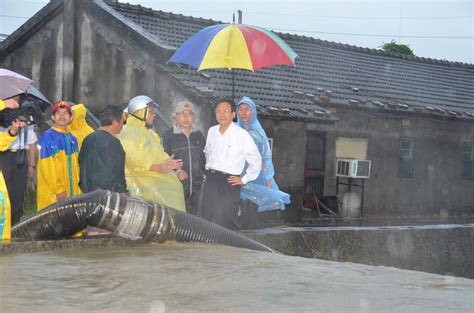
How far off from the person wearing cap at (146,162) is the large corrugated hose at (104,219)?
0.72m

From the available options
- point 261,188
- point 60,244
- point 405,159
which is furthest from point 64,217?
point 405,159

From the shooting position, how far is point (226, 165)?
7398 mm

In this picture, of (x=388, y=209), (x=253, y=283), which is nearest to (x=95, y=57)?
(x=388, y=209)

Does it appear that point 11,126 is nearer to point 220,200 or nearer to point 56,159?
point 56,159

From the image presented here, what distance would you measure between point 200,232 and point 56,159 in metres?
1.69

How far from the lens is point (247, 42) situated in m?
8.25

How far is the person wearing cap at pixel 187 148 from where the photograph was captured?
732 centimetres

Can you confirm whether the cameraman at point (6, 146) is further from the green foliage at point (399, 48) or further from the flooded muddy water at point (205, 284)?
the green foliage at point (399, 48)

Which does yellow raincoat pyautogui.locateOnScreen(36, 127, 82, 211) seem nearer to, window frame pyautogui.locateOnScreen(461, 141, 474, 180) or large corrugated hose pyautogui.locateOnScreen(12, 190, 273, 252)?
large corrugated hose pyautogui.locateOnScreen(12, 190, 273, 252)

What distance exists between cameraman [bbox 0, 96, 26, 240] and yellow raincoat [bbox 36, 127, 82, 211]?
1.09 feet

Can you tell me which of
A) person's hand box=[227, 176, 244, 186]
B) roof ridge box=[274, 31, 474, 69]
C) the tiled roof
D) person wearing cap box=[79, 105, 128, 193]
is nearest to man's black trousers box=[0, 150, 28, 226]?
person wearing cap box=[79, 105, 128, 193]

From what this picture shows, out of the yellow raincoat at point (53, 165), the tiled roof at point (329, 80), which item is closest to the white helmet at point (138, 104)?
the yellow raincoat at point (53, 165)

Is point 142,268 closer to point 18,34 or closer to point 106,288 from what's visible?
point 106,288

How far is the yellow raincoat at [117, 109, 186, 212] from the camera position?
277 inches
